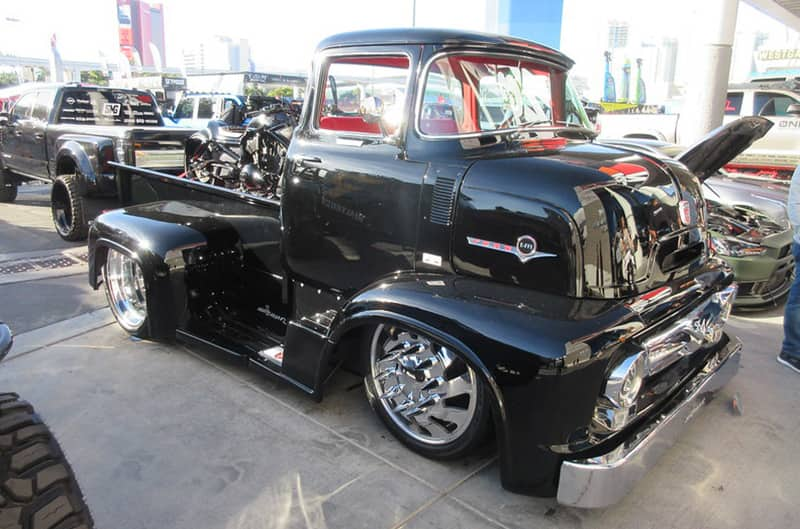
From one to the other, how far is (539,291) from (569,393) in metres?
0.50

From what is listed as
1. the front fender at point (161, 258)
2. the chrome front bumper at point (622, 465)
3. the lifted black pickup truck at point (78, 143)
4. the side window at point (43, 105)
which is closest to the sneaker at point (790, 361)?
the chrome front bumper at point (622, 465)

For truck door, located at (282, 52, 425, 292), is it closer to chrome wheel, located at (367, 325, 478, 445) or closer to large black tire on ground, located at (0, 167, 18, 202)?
chrome wheel, located at (367, 325, 478, 445)

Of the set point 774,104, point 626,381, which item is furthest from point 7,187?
point 774,104

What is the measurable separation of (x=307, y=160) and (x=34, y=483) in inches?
90.2

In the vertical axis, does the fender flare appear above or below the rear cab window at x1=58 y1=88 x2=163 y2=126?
below

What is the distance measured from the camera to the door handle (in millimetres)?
3464

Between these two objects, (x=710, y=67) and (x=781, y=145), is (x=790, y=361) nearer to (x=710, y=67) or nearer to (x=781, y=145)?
(x=710, y=67)

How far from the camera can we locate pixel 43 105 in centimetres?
894

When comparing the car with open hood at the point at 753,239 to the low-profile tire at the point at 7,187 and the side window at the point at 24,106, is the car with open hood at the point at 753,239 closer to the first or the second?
the side window at the point at 24,106

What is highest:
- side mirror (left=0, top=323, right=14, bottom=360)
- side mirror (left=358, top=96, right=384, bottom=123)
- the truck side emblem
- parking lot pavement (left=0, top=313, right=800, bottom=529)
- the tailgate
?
side mirror (left=358, top=96, right=384, bottom=123)

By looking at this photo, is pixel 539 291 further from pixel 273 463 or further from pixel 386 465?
pixel 273 463

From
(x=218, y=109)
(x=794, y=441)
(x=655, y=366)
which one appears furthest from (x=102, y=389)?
(x=218, y=109)

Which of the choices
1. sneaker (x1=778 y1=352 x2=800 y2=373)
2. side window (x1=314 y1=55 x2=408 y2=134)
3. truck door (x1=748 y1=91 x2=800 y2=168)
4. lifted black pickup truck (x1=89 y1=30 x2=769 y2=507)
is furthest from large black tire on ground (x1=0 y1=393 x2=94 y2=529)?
truck door (x1=748 y1=91 x2=800 y2=168)

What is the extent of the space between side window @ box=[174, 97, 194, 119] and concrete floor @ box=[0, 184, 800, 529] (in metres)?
15.3
